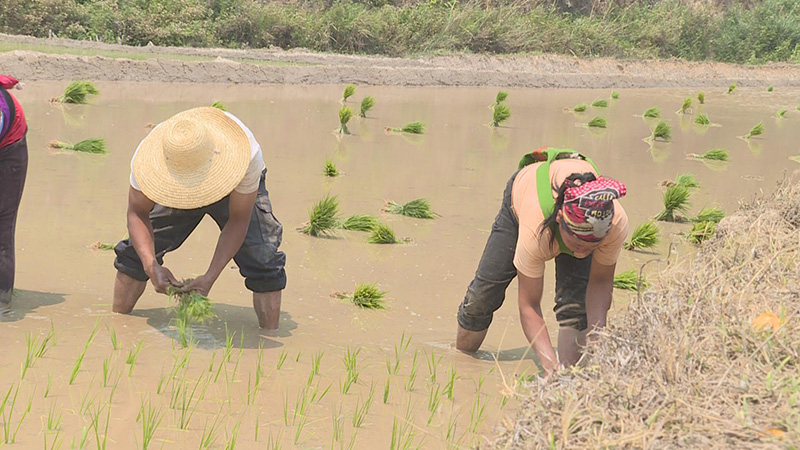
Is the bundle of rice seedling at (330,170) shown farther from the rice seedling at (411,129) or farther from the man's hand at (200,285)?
the man's hand at (200,285)

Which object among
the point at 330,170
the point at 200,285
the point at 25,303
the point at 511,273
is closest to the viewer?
the point at 200,285

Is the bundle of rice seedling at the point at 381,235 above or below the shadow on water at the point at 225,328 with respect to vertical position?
below

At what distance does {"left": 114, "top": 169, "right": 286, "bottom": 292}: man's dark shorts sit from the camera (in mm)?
4059

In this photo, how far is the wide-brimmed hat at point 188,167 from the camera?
144 inches

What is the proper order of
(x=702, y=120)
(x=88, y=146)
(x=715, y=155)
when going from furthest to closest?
(x=702, y=120) → (x=715, y=155) → (x=88, y=146)

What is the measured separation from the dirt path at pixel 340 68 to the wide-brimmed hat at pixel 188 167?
26.5 feet

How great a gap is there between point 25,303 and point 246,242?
1024mm

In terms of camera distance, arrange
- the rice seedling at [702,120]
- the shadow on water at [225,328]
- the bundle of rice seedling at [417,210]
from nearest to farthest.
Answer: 1. the shadow on water at [225,328]
2. the bundle of rice seedling at [417,210]
3. the rice seedling at [702,120]

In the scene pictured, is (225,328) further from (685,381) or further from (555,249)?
(685,381)

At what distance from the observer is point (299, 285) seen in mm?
5078

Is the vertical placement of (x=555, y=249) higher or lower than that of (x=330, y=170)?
higher

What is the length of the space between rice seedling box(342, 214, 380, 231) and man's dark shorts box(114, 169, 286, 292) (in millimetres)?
2042

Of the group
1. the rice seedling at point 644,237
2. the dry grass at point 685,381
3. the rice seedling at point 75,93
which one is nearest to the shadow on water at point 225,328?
the dry grass at point 685,381

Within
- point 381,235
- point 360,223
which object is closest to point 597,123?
point 360,223
